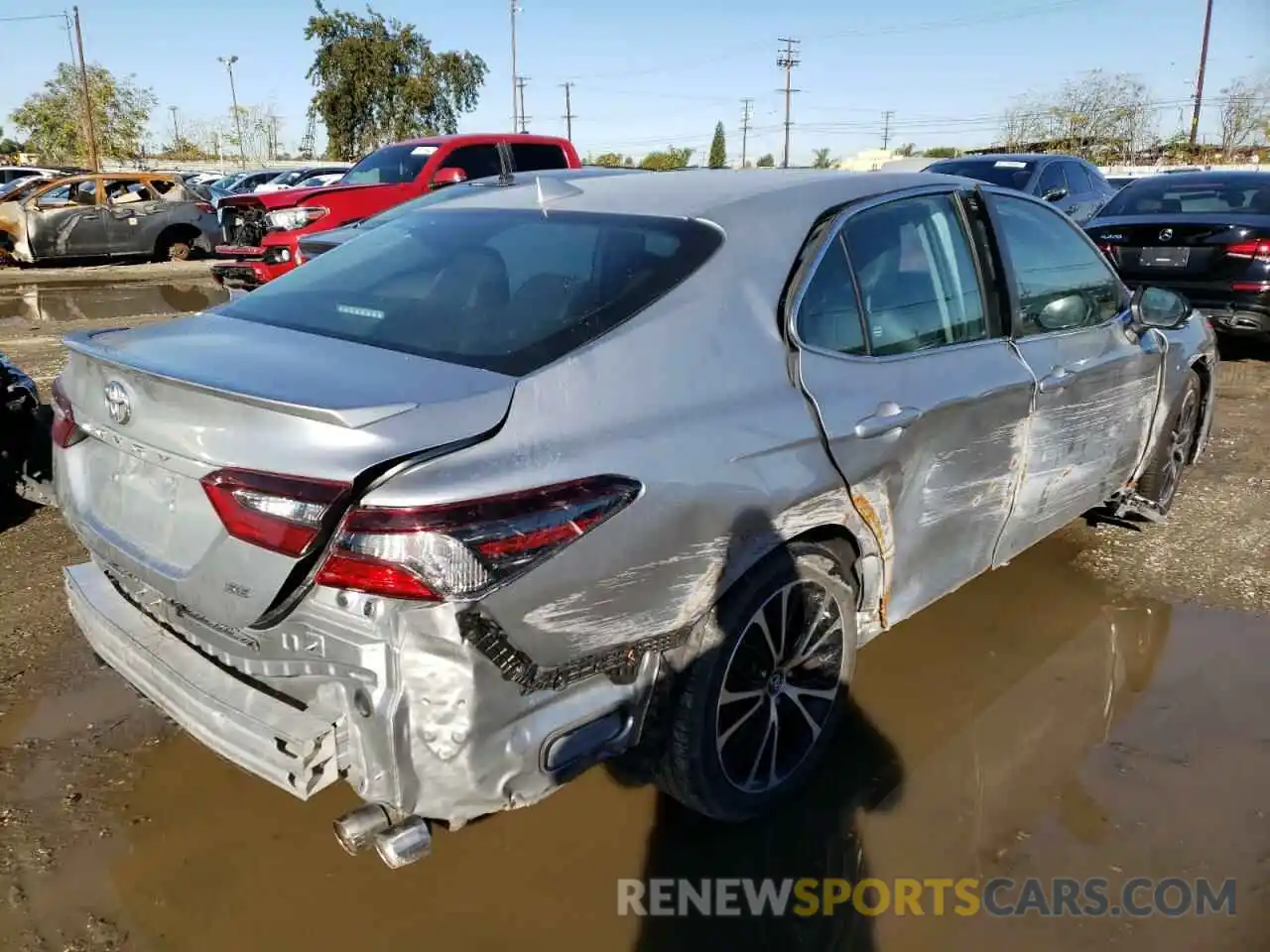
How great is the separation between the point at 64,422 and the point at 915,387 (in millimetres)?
2345

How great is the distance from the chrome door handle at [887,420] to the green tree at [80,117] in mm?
56630

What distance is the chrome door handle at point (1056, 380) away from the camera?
11.0 feet

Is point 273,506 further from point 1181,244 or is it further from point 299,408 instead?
point 1181,244

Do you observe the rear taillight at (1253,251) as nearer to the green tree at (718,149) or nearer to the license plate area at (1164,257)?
the license plate area at (1164,257)

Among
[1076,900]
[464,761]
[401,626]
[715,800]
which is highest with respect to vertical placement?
[401,626]

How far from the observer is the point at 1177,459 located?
4953 millimetres

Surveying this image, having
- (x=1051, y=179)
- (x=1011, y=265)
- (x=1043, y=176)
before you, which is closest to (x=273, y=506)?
(x=1011, y=265)

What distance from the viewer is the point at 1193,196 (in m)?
9.02

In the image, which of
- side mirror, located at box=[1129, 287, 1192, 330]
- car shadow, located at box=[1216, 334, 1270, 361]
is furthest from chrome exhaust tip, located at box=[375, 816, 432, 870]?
car shadow, located at box=[1216, 334, 1270, 361]

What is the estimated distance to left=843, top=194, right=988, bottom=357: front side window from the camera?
2.84 metres

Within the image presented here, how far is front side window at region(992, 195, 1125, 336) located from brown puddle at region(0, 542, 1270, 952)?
4.27 ft

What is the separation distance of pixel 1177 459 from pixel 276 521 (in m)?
4.61

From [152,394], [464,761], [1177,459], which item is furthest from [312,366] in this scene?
[1177,459]

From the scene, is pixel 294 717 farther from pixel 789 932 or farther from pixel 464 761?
pixel 789 932
